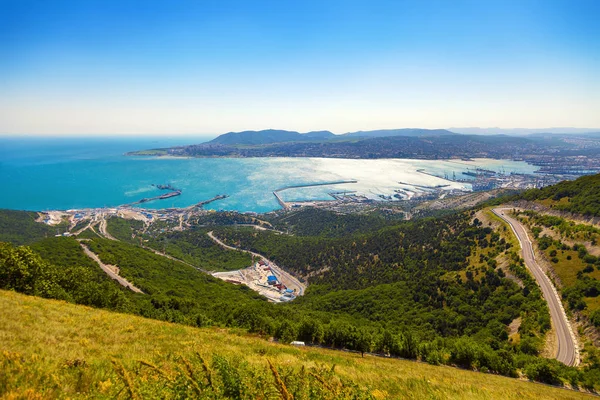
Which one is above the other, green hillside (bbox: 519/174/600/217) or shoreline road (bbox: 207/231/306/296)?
green hillside (bbox: 519/174/600/217)

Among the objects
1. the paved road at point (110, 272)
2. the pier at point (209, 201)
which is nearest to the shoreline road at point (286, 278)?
the paved road at point (110, 272)

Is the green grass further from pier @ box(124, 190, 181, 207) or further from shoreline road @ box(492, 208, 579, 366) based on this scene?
pier @ box(124, 190, 181, 207)

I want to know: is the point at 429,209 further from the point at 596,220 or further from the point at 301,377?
the point at 301,377

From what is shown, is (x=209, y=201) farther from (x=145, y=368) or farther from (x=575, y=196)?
(x=145, y=368)

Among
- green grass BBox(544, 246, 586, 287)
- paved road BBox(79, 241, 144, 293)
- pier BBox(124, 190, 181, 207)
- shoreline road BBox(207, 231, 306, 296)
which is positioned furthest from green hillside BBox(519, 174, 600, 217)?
pier BBox(124, 190, 181, 207)

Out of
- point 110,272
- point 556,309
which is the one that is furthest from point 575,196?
point 110,272
